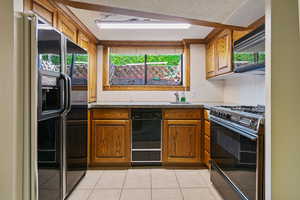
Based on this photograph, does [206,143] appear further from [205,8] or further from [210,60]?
[205,8]

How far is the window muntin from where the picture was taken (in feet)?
12.5

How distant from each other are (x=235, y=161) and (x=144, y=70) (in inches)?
98.3

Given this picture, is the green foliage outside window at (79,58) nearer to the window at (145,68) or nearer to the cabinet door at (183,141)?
the window at (145,68)

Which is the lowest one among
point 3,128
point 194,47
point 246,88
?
point 3,128

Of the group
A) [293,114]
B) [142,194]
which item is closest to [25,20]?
[293,114]

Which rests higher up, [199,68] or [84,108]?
[199,68]

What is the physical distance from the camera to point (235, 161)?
5.62ft

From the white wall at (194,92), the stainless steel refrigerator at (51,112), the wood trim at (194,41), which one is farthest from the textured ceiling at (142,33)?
the stainless steel refrigerator at (51,112)

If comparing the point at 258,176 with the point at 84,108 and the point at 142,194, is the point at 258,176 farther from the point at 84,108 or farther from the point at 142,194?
the point at 84,108

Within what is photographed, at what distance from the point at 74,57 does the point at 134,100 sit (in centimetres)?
182

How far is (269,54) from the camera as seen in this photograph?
1.23 meters

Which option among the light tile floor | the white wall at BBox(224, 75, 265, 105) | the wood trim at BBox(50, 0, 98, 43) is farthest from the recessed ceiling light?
the light tile floor

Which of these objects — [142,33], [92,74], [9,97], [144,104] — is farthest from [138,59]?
[9,97]

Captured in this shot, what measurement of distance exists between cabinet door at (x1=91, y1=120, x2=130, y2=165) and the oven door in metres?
1.29
